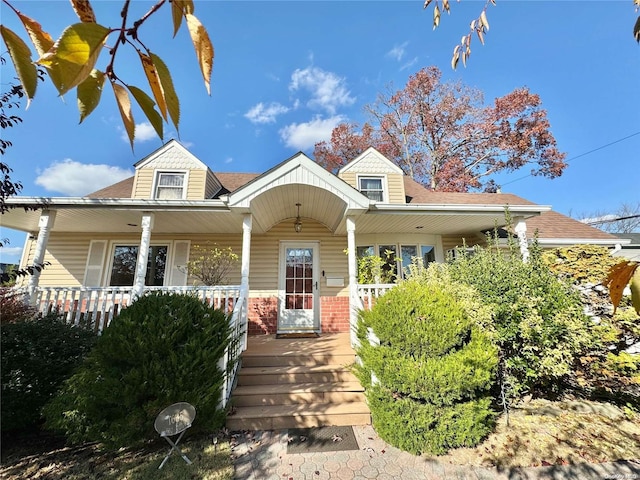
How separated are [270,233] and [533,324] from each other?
5.98m

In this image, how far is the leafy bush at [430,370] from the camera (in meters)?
3.26

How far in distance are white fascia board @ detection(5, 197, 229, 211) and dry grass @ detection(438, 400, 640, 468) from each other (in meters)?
5.74

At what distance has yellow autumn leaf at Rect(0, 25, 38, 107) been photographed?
48 cm

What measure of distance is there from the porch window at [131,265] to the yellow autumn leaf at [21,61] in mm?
8151

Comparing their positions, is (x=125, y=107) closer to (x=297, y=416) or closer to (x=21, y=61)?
(x=21, y=61)

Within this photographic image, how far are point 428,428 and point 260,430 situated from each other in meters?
2.13

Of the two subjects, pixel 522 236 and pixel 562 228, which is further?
pixel 562 228

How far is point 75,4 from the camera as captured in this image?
22.5 inches

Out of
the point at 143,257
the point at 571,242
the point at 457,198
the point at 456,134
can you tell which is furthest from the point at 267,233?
the point at 456,134

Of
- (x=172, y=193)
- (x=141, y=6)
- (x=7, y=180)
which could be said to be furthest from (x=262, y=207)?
(x=141, y=6)

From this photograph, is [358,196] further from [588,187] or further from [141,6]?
[588,187]

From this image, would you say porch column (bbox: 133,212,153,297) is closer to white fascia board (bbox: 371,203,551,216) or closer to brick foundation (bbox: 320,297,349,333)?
brick foundation (bbox: 320,297,349,333)

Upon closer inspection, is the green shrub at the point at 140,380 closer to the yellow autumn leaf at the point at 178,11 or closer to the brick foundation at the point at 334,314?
the yellow autumn leaf at the point at 178,11

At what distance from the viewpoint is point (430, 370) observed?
3.33 meters
